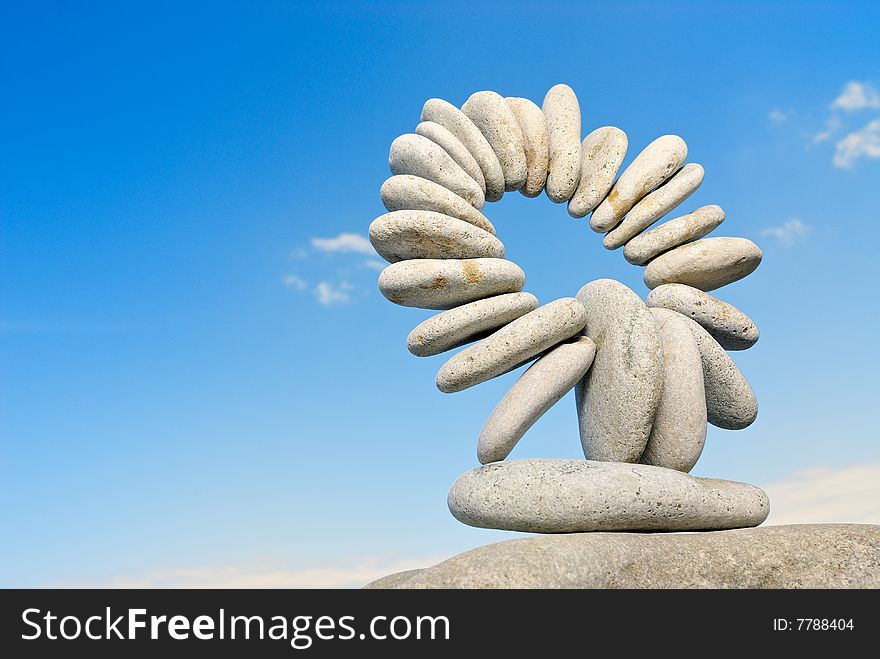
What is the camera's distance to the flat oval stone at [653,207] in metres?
8.65

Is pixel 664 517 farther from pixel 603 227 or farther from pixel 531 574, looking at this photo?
pixel 603 227

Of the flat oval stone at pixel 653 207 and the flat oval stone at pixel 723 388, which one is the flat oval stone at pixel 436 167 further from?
the flat oval stone at pixel 723 388

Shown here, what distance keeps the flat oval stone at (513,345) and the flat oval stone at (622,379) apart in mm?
317

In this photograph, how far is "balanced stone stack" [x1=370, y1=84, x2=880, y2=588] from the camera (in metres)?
7.26

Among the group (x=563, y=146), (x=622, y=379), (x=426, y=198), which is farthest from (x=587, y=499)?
(x=563, y=146)

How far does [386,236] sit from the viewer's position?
8078 millimetres

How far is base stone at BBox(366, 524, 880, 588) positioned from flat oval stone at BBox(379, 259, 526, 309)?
7.89 ft

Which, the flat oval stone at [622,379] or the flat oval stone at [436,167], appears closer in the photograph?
the flat oval stone at [622,379]

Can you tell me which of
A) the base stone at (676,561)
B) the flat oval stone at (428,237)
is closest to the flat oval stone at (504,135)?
the flat oval stone at (428,237)

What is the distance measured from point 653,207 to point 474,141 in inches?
71.9

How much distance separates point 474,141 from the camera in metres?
8.77
